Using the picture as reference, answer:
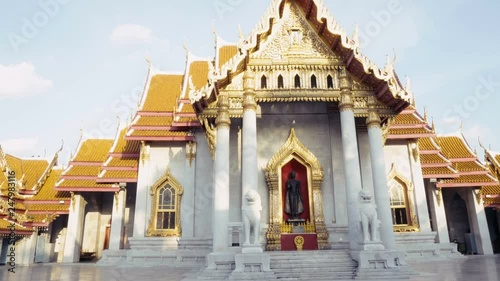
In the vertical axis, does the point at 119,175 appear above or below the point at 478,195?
above

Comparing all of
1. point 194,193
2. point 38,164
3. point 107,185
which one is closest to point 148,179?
point 194,193

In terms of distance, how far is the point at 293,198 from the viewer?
34.9 ft

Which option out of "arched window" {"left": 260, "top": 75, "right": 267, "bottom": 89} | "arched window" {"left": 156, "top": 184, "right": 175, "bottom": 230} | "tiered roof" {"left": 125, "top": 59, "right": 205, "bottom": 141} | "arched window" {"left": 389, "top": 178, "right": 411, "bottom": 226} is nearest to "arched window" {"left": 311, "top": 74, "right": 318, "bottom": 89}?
"arched window" {"left": 260, "top": 75, "right": 267, "bottom": 89}

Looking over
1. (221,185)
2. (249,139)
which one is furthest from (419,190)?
(221,185)

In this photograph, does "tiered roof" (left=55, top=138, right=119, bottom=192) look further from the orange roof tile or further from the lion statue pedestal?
the lion statue pedestal

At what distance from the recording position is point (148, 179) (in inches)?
504

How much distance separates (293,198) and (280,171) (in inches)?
36.0

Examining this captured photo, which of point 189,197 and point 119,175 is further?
point 119,175

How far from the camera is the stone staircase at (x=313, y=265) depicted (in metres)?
7.88

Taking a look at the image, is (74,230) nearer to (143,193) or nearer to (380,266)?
(143,193)

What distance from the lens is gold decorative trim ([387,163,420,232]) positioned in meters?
12.2

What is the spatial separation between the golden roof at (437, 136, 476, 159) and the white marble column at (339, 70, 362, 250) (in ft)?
30.0

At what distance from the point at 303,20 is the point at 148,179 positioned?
7.52m

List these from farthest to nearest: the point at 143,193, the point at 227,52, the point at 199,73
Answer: the point at 199,73
the point at 227,52
the point at 143,193
